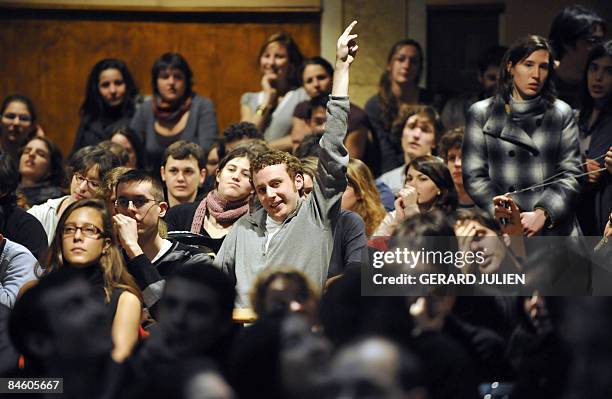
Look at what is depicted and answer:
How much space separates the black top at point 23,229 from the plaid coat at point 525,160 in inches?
70.7

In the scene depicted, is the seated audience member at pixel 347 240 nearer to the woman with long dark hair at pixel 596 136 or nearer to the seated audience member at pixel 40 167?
Result: the woman with long dark hair at pixel 596 136

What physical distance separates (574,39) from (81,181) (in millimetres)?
2389

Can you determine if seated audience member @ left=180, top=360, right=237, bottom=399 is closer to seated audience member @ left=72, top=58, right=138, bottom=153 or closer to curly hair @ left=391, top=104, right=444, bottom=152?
curly hair @ left=391, top=104, right=444, bottom=152

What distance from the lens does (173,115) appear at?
721 cm

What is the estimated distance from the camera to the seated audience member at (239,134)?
6.67 m

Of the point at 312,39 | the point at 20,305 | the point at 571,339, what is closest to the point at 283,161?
the point at 20,305

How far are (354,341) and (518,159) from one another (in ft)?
7.04

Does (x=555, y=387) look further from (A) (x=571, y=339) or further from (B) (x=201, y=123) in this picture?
(B) (x=201, y=123)

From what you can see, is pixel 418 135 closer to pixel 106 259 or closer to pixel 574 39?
pixel 574 39

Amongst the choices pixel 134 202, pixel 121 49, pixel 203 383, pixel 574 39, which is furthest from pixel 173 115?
pixel 203 383

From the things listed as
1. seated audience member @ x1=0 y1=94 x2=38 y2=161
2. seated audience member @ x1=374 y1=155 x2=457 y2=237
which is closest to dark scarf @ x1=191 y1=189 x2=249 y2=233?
seated audience member @ x1=374 y1=155 x2=457 y2=237

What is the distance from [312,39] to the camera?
332 inches

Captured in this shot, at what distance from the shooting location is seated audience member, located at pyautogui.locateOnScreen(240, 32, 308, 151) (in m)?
7.23

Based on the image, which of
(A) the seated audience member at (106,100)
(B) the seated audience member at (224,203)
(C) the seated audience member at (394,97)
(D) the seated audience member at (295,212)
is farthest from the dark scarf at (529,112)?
(A) the seated audience member at (106,100)
